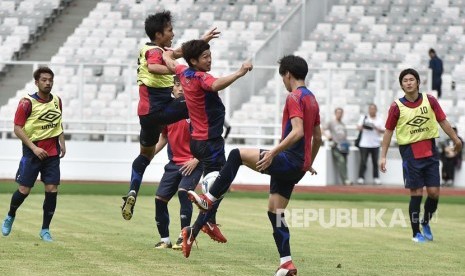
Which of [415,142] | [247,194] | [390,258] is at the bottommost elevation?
[247,194]

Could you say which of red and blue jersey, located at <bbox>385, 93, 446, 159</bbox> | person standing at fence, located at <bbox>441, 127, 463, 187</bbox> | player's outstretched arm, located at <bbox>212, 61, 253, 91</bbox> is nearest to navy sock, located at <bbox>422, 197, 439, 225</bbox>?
red and blue jersey, located at <bbox>385, 93, 446, 159</bbox>

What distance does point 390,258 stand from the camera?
13273 millimetres

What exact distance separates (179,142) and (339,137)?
15169 millimetres

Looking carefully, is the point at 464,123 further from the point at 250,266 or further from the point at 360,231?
the point at 250,266

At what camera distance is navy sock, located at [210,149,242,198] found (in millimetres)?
11414

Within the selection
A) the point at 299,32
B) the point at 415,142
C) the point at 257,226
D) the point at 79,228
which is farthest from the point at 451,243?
the point at 299,32

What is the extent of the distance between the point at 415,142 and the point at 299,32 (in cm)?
1860

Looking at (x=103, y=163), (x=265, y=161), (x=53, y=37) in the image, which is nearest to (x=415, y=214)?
(x=265, y=161)

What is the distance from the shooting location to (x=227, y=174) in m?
11.5

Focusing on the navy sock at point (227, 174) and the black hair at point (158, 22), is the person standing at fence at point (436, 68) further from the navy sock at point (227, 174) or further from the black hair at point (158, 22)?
the navy sock at point (227, 174)

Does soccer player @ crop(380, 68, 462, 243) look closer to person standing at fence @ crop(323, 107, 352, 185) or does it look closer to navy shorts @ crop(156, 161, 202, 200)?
navy shorts @ crop(156, 161, 202, 200)

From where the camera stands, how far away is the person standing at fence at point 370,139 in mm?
29359

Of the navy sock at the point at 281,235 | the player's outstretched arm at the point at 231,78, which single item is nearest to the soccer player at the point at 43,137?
the player's outstretched arm at the point at 231,78

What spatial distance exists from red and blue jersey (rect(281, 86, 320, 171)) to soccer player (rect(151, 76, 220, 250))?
10.3 feet
